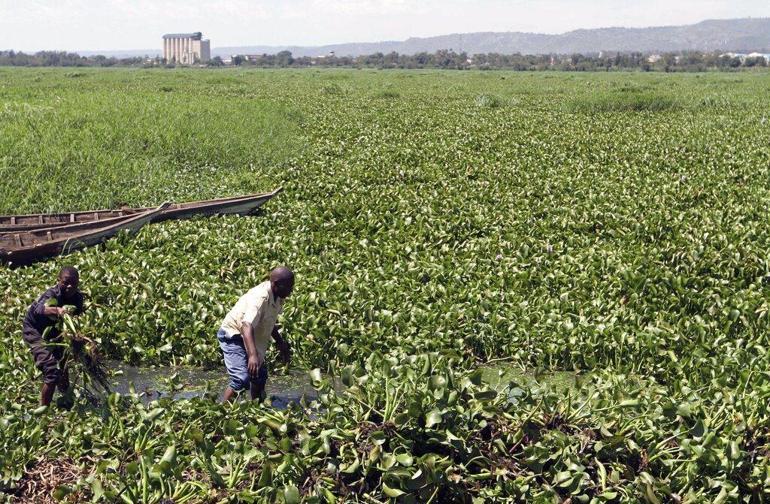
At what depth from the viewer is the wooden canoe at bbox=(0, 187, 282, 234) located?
35.2 feet

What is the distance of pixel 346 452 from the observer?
454 centimetres

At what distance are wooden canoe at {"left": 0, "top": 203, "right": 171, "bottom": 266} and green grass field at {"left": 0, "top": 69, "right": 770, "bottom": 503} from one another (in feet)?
0.80

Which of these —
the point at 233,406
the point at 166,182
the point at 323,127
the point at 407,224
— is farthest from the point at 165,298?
the point at 323,127

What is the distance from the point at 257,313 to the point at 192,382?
1.85 metres

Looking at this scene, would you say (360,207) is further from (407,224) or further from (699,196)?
(699,196)

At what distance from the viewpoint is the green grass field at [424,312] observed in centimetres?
451

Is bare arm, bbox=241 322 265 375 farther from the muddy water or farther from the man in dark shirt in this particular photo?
the man in dark shirt

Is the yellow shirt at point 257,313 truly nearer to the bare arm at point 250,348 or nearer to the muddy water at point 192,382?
the bare arm at point 250,348

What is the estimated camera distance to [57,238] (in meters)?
10.2

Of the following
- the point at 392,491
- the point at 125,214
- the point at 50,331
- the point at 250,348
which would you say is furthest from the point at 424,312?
the point at 125,214

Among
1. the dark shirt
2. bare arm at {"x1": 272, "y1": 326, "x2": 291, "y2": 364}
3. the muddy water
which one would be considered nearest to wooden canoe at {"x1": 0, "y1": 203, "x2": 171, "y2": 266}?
the muddy water

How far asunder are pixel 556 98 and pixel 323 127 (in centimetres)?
1630

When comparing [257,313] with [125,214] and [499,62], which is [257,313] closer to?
[125,214]

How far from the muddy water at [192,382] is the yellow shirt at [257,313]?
0.98m
